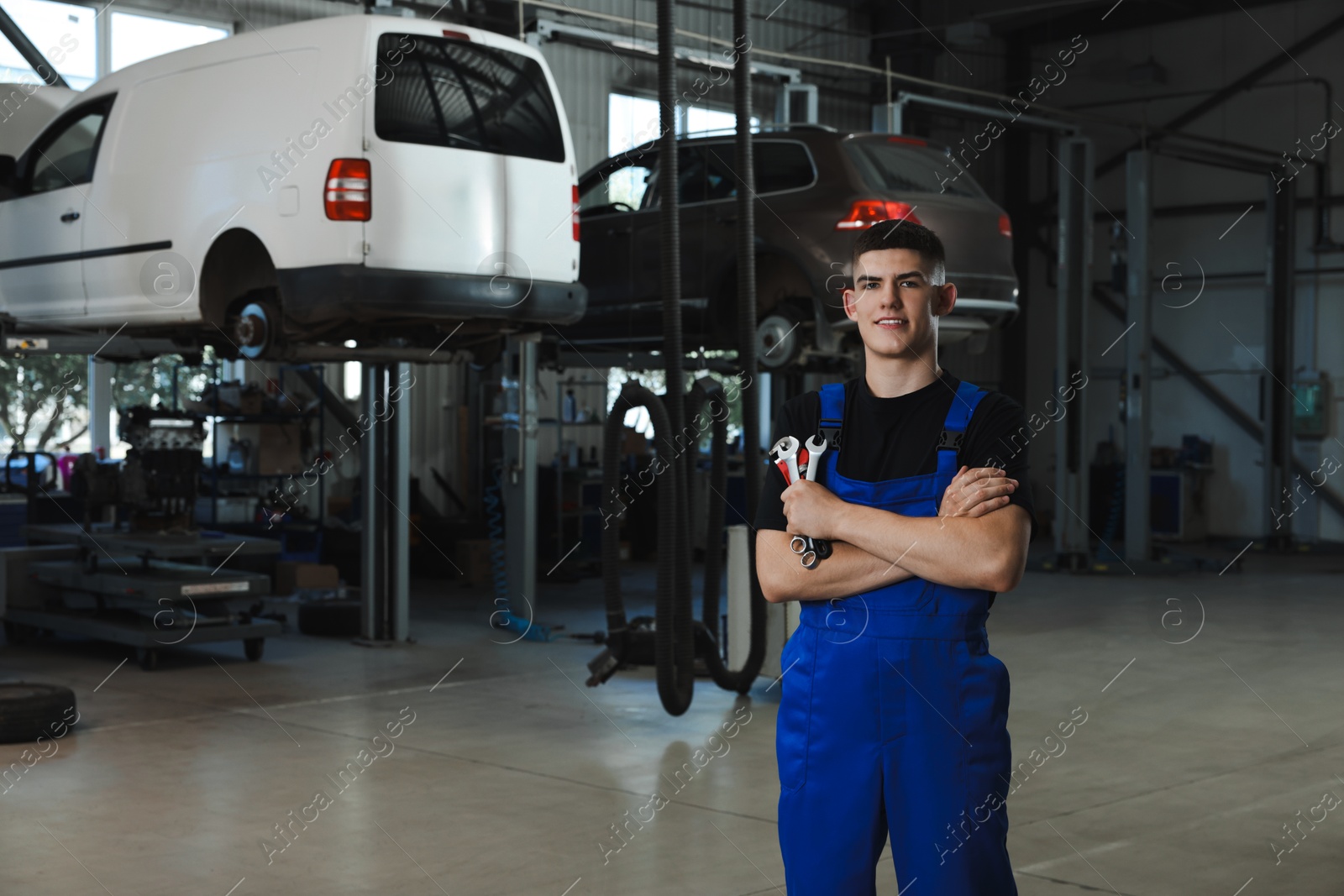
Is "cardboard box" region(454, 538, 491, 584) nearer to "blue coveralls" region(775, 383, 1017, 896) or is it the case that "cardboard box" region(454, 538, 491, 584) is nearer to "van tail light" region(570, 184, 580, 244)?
"van tail light" region(570, 184, 580, 244)

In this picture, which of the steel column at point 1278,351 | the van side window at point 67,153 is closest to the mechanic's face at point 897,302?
the van side window at point 67,153

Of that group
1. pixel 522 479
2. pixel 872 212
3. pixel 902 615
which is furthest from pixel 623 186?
pixel 902 615

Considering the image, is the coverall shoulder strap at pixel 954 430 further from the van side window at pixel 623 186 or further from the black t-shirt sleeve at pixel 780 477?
the van side window at pixel 623 186

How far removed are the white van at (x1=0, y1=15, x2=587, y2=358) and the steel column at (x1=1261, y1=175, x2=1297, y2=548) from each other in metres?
11.1

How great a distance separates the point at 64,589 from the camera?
8.41 metres

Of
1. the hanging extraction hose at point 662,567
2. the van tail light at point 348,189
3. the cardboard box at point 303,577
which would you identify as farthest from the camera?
the cardboard box at point 303,577

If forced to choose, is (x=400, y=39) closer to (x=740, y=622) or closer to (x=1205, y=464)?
(x=740, y=622)

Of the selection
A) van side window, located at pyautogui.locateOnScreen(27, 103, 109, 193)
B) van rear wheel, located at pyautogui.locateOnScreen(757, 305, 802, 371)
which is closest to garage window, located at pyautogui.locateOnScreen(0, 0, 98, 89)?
van side window, located at pyautogui.locateOnScreen(27, 103, 109, 193)

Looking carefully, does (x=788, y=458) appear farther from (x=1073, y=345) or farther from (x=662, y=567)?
(x=1073, y=345)

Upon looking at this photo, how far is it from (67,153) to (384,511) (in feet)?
8.89

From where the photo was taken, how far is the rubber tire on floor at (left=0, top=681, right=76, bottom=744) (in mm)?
5645

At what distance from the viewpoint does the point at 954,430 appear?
2.30m

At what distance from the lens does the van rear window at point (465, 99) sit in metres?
6.15

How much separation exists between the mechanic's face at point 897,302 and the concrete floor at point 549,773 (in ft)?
6.99
